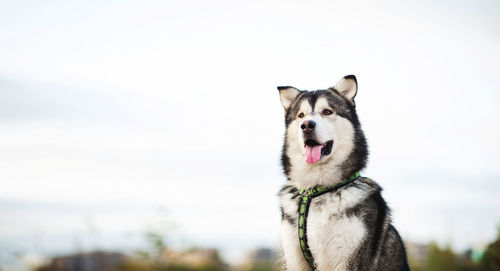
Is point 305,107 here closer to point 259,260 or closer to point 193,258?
point 193,258

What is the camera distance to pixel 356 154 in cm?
489

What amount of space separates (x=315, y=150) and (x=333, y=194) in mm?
510

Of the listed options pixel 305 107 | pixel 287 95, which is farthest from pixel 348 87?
pixel 287 95

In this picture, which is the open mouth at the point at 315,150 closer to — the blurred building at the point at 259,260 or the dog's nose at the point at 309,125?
the dog's nose at the point at 309,125

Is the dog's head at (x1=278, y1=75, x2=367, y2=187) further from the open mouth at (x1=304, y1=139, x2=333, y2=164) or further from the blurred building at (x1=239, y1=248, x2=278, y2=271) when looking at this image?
the blurred building at (x1=239, y1=248, x2=278, y2=271)

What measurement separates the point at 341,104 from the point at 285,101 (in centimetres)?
72

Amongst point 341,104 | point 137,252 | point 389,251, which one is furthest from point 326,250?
point 137,252

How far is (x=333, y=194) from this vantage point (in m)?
4.71

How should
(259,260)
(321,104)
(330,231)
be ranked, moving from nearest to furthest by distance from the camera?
1. (330,231)
2. (321,104)
3. (259,260)

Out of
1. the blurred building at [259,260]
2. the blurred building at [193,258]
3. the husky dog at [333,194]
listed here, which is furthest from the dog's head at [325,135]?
the blurred building at [259,260]

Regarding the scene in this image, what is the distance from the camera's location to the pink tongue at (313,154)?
478 centimetres

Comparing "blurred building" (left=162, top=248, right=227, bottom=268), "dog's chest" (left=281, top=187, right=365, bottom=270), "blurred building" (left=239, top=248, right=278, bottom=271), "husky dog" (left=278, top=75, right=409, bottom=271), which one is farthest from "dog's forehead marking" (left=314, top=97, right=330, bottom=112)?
"blurred building" (left=239, top=248, right=278, bottom=271)

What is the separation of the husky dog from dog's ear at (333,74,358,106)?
0.01m

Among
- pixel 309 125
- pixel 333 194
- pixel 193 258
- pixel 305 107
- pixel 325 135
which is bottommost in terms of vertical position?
pixel 193 258
